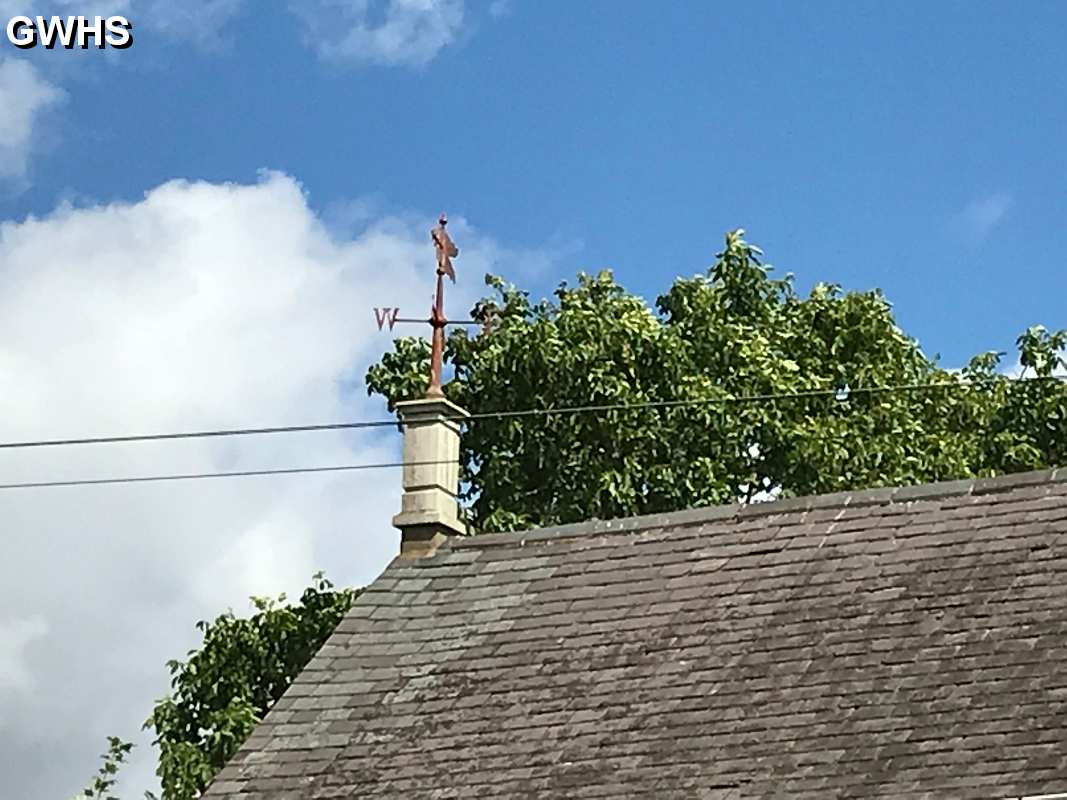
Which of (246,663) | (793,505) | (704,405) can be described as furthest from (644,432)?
(793,505)

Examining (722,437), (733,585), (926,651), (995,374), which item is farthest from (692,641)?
(995,374)

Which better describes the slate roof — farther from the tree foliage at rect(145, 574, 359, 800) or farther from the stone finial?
the tree foliage at rect(145, 574, 359, 800)

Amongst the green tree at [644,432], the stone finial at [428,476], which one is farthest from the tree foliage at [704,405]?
the stone finial at [428,476]

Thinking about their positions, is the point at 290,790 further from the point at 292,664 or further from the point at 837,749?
the point at 292,664

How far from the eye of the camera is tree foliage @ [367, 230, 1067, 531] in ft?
122

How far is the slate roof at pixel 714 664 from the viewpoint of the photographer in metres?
20.4

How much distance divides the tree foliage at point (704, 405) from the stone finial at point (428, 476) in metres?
9.28

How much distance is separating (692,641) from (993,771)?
4007 mm

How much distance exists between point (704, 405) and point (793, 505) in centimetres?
1282

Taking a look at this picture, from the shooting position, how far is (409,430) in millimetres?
27266

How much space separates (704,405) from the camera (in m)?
37.1

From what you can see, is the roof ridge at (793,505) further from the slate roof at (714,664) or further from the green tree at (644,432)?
the green tree at (644,432)

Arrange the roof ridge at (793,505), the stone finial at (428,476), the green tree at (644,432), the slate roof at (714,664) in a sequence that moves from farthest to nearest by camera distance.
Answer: the green tree at (644,432), the stone finial at (428,476), the roof ridge at (793,505), the slate roof at (714,664)

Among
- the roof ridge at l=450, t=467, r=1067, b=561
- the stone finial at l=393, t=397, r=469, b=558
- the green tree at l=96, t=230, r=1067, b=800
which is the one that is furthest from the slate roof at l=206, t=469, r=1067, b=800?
the green tree at l=96, t=230, r=1067, b=800
